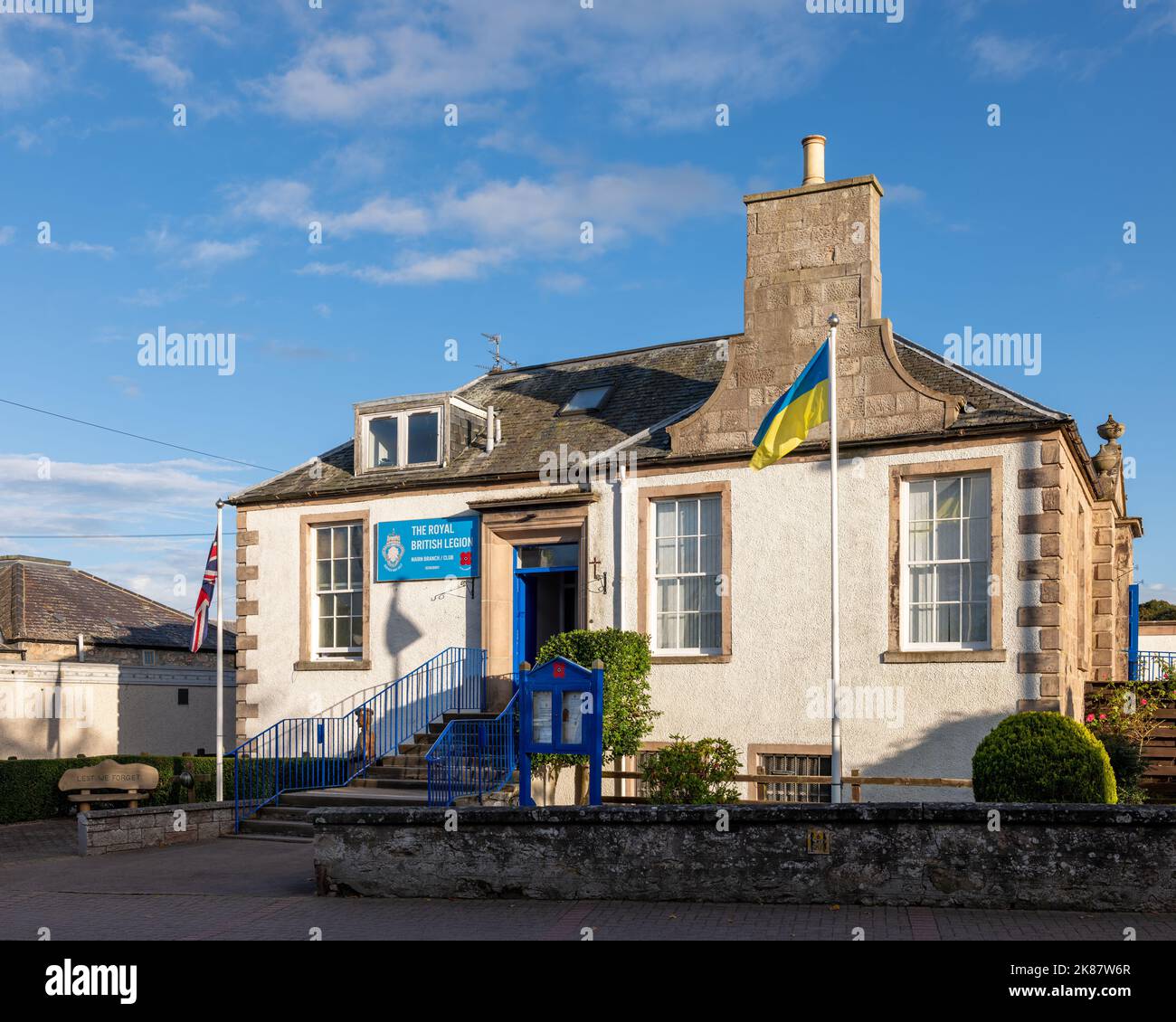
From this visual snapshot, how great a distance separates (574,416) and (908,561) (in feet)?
22.5

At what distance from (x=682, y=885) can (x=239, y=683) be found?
14180 mm

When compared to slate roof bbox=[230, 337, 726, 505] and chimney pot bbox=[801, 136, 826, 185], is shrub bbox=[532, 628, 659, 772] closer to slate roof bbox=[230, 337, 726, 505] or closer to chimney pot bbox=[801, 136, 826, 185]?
slate roof bbox=[230, 337, 726, 505]

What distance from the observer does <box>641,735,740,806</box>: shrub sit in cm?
1575

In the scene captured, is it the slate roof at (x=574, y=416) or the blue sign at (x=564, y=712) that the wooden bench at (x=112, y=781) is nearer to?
the slate roof at (x=574, y=416)

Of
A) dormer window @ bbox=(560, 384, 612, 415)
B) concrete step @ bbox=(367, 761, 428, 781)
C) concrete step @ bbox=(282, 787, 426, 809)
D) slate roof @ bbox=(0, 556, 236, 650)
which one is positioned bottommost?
concrete step @ bbox=(282, 787, 426, 809)

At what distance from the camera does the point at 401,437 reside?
2252 centimetres

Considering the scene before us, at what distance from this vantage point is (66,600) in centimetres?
3438

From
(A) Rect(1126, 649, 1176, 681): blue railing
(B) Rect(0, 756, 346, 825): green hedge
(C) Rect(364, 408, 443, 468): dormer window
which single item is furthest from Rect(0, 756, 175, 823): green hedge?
(A) Rect(1126, 649, 1176, 681): blue railing

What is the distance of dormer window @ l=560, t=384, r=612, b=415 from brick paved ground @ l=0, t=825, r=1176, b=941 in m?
10.2

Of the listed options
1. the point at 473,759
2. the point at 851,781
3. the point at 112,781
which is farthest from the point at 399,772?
the point at 851,781

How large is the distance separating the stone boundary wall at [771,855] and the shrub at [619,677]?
19.8 ft

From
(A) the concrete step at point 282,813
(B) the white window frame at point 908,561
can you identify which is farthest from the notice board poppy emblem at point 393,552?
(B) the white window frame at point 908,561

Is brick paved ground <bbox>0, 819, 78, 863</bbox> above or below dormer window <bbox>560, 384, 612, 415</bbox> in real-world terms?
below

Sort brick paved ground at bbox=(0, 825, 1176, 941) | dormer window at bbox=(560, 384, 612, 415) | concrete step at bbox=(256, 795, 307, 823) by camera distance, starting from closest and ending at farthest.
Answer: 1. brick paved ground at bbox=(0, 825, 1176, 941)
2. concrete step at bbox=(256, 795, 307, 823)
3. dormer window at bbox=(560, 384, 612, 415)
